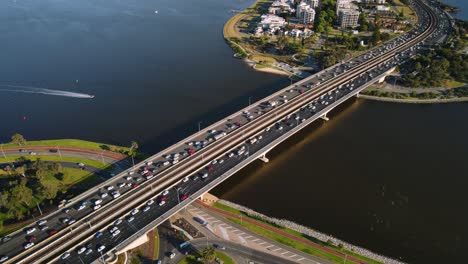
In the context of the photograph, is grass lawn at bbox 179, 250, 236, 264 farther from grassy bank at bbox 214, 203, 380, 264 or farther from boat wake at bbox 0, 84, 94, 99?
boat wake at bbox 0, 84, 94, 99

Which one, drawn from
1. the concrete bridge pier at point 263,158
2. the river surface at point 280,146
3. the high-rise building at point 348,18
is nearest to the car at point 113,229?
the river surface at point 280,146

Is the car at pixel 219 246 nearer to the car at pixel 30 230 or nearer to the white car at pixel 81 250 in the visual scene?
the white car at pixel 81 250

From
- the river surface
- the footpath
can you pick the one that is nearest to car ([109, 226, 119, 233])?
the footpath

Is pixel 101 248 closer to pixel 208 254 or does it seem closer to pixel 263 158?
pixel 208 254

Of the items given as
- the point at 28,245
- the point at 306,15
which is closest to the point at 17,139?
the point at 28,245

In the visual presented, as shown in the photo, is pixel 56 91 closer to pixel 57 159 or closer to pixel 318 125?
pixel 57 159
